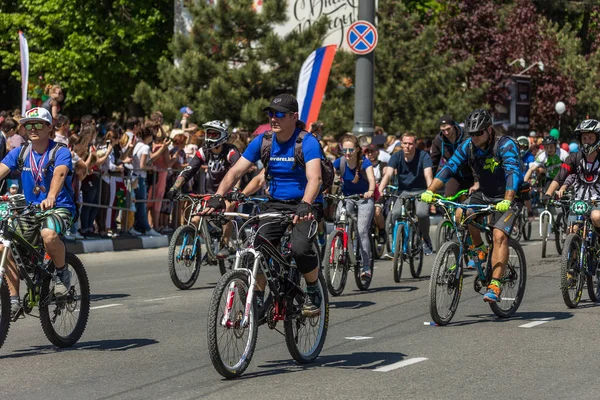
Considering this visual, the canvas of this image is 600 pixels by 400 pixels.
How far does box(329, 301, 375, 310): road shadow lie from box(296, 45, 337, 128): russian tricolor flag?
869 cm

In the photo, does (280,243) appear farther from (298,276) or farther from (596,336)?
(596,336)

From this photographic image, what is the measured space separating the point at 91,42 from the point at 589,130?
27128mm

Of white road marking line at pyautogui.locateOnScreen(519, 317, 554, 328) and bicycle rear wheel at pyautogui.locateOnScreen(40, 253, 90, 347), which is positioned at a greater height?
bicycle rear wheel at pyautogui.locateOnScreen(40, 253, 90, 347)

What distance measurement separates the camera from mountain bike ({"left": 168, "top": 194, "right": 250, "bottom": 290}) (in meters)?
13.2

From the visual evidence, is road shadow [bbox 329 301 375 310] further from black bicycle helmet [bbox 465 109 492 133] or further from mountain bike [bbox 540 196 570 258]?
mountain bike [bbox 540 196 570 258]

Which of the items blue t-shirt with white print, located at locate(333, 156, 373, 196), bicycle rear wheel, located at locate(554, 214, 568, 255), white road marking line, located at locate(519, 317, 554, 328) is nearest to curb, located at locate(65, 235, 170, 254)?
blue t-shirt with white print, located at locate(333, 156, 373, 196)

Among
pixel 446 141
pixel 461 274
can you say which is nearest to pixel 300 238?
pixel 461 274

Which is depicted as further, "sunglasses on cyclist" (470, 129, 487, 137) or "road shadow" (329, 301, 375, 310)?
"road shadow" (329, 301, 375, 310)

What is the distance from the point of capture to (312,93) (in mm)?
20828

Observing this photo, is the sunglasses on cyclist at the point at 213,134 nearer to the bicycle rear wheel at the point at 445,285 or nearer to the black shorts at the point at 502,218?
the black shorts at the point at 502,218

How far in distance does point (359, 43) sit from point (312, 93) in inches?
50.1

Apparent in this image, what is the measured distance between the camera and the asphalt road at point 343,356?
24.9 feet

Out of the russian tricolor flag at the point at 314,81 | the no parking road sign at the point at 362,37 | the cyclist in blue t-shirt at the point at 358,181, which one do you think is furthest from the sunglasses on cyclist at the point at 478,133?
the no parking road sign at the point at 362,37

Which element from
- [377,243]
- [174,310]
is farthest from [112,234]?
[174,310]
